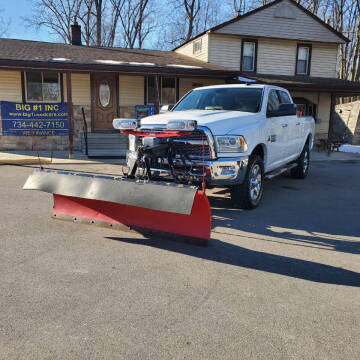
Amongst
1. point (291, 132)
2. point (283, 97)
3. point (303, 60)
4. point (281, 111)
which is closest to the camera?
point (281, 111)

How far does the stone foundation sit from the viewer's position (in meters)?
15.0

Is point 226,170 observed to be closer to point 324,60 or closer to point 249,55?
point 249,55

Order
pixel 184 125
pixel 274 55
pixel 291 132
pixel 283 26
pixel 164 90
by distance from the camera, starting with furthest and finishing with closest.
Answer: pixel 274 55 < pixel 283 26 < pixel 164 90 < pixel 291 132 < pixel 184 125

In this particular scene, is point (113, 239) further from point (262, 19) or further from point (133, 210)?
point (262, 19)

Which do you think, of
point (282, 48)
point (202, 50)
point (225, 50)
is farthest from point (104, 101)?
point (282, 48)

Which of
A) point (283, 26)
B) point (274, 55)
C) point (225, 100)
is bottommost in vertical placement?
point (225, 100)

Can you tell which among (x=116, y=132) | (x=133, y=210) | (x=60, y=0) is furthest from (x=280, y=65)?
(x=60, y=0)

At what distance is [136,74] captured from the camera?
47.0 ft

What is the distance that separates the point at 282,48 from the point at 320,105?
3.73 m

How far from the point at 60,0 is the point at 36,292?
36.4 m

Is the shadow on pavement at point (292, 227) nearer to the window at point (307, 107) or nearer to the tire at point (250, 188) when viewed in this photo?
the tire at point (250, 188)

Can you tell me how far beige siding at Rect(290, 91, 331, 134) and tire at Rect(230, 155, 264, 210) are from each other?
1503 centimetres

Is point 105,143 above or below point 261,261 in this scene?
above

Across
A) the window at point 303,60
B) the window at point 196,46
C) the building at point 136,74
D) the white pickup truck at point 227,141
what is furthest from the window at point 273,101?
the window at point 303,60
